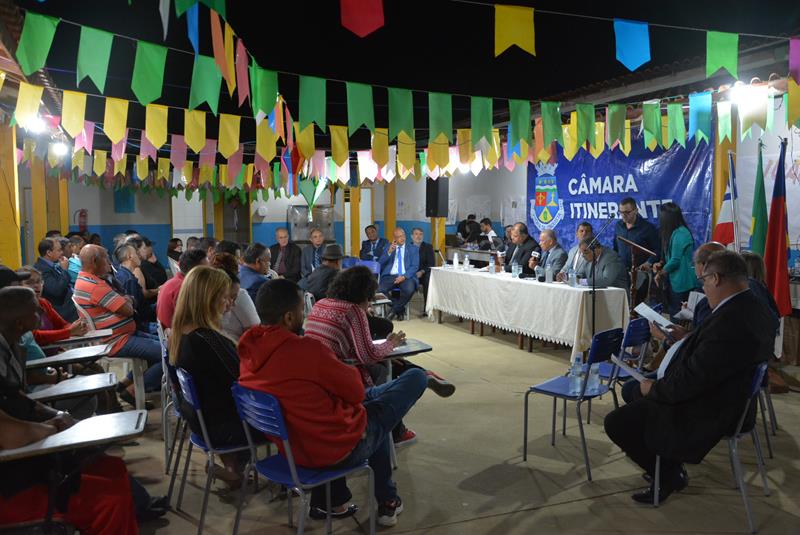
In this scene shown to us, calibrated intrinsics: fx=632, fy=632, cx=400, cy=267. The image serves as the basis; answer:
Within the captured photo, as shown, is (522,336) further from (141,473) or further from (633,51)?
(141,473)

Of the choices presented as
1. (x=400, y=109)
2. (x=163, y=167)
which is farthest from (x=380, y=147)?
(x=163, y=167)

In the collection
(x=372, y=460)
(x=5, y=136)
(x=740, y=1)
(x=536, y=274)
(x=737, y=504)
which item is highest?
(x=740, y=1)

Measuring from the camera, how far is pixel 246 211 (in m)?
17.6

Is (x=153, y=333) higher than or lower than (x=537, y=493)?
higher

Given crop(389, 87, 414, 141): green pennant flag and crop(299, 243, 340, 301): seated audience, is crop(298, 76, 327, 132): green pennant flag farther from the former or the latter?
crop(299, 243, 340, 301): seated audience

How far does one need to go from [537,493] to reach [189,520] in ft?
5.58

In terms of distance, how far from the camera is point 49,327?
4.06 m

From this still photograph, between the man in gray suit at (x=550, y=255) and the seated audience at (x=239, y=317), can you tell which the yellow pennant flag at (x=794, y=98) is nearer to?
the man in gray suit at (x=550, y=255)

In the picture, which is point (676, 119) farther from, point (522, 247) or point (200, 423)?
point (200, 423)

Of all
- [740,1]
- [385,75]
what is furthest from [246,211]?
[740,1]

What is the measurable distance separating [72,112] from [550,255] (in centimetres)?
479

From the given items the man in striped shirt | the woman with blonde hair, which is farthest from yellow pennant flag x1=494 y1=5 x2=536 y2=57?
the man in striped shirt

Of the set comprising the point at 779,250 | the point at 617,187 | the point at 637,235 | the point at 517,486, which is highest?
the point at 617,187

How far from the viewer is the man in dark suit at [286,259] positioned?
9.00m
